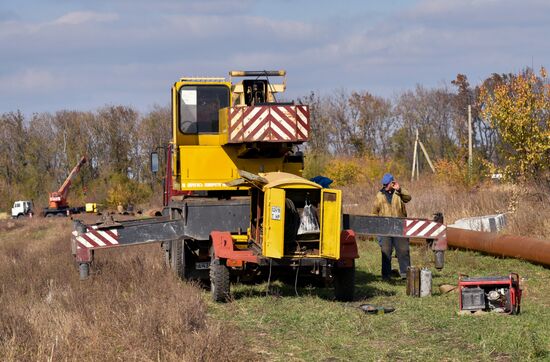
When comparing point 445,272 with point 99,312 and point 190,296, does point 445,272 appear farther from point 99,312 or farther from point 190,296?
point 99,312

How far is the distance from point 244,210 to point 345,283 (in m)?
1.85

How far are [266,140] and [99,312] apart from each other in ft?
15.7

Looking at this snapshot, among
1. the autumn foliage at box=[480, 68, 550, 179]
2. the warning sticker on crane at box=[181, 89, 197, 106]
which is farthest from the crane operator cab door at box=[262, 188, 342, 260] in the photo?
the autumn foliage at box=[480, 68, 550, 179]

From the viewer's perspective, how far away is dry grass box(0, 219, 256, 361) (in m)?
8.13

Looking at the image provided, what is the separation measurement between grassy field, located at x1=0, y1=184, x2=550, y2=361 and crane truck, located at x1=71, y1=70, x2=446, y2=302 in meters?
0.53

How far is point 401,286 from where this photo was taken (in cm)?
1425

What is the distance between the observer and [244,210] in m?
13.4

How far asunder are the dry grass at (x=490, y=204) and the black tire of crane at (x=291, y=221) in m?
8.45

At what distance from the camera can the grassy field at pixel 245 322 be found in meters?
8.41

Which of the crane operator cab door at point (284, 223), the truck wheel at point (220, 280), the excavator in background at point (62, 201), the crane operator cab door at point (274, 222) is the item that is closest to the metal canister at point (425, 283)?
the crane operator cab door at point (284, 223)

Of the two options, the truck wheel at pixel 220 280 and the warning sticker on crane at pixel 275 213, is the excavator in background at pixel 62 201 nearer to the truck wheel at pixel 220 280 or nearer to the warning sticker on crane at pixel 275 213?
Answer: the truck wheel at pixel 220 280

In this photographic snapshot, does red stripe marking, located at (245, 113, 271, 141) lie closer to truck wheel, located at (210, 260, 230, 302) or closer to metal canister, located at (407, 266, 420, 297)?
truck wheel, located at (210, 260, 230, 302)

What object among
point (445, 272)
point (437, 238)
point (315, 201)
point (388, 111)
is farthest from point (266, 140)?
point (388, 111)

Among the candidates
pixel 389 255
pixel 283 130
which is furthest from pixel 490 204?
pixel 283 130
